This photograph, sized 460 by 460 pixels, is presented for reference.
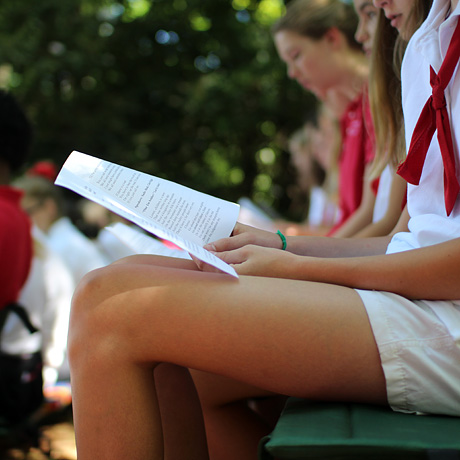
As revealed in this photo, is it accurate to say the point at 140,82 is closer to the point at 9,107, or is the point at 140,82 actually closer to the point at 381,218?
the point at 9,107

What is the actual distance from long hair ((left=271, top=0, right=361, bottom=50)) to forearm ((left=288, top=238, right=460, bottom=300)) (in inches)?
67.8

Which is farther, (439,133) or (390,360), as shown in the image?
(439,133)

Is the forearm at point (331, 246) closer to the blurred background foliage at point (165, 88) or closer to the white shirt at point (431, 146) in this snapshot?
the white shirt at point (431, 146)

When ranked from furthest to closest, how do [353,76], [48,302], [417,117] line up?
1. [48,302]
2. [353,76]
3. [417,117]

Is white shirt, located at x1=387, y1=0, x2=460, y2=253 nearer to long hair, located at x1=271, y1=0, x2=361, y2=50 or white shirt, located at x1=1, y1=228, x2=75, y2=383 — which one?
long hair, located at x1=271, y1=0, x2=361, y2=50

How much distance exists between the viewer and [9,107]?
2.66 metres

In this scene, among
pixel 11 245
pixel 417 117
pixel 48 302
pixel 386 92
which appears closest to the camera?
pixel 417 117

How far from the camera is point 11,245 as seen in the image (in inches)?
101

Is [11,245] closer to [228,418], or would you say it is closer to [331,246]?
[228,418]

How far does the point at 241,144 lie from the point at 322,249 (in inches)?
428

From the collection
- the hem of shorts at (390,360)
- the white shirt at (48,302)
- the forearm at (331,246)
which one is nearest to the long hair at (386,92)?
the forearm at (331,246)

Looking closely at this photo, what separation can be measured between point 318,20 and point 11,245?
1561 mm

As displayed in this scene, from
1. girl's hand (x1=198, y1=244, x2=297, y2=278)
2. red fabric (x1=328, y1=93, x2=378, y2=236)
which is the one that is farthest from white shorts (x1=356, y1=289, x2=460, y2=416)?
red fabric (x1=328, y1=93, x2=378, y2=236)

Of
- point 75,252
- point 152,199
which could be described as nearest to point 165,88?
point 75,252
